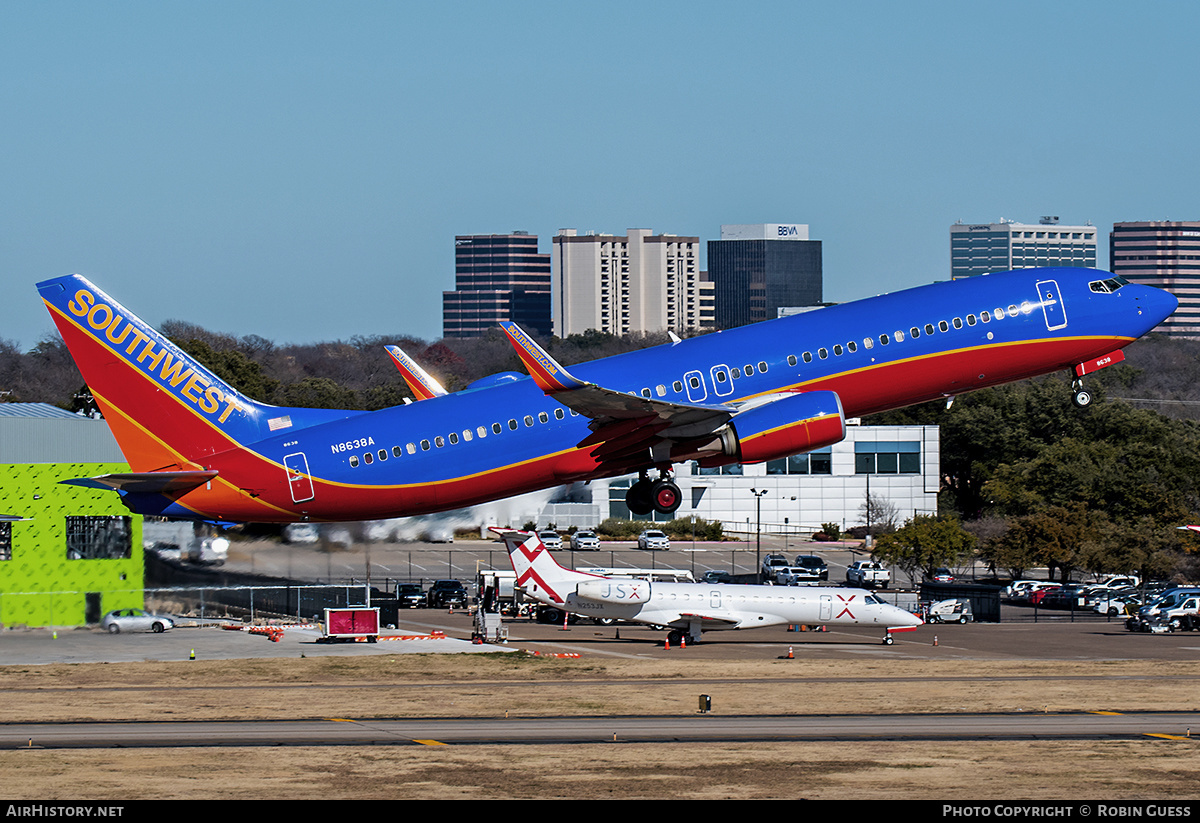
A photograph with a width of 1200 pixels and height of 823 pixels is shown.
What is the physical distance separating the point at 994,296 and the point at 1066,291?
2.79 meters

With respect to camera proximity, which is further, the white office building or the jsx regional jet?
the white office building

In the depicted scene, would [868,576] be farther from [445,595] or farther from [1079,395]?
[1079,395]

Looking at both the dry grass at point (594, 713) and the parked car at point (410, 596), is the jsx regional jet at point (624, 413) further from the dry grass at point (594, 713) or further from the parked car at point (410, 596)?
the parked car at point (410, 596)

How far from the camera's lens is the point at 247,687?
5759cm

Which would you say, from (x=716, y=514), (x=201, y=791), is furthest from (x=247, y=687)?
(x=716, y=514)

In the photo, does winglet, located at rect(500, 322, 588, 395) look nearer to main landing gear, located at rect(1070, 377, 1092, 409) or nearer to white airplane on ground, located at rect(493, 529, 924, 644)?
main landing gear, located at rect(1070, 377, 1092, 409)

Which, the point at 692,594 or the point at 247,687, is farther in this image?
the point at 692,594

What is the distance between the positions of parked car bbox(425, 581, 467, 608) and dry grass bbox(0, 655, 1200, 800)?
28391mm

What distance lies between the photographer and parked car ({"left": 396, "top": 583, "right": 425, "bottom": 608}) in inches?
3725

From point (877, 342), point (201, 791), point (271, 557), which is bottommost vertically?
point (201, 791)

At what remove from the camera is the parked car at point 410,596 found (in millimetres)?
94625

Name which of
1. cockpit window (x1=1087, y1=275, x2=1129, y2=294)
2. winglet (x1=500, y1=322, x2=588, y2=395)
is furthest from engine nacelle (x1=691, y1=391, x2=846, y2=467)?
cockpit window (x1=1087, y1=275, x2=1129, y2=294)

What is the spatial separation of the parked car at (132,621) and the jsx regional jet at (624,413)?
1751 centimetres
